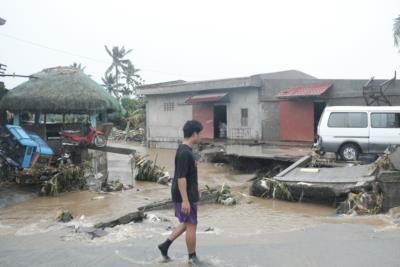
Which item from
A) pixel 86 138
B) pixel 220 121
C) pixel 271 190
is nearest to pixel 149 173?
pixel 86 138

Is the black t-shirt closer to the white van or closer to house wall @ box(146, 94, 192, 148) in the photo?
the white van

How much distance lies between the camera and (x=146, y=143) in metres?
28.4

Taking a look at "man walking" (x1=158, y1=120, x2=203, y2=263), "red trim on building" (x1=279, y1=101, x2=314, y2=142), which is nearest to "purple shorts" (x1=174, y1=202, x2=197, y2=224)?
"man walking" (x1=158, y1=120, x2=203, y2=263)

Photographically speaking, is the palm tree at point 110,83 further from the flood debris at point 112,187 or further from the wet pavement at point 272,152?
the flood debris at point 112,187

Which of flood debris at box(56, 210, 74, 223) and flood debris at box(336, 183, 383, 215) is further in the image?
flood debris at box(336, 183, 383, 215)

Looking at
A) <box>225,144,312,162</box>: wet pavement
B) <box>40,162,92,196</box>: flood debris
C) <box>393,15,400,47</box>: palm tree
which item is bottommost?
<box>40,162,92,196</box>: flood debris

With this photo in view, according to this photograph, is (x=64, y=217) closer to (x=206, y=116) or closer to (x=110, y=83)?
(x=206, y=116)

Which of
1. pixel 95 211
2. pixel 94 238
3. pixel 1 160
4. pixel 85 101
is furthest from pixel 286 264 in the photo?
pixel 85 101

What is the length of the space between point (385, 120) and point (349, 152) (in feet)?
4.85

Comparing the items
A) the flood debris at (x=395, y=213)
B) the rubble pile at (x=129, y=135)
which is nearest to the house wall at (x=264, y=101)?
the rubble pile at (x=129, y=135)

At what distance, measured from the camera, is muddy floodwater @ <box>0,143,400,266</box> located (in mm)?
5371

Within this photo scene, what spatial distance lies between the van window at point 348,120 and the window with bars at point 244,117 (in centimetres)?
794

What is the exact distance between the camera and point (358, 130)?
44.8 feet

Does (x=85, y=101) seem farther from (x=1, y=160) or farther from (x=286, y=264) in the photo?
(x=286, y=264)
